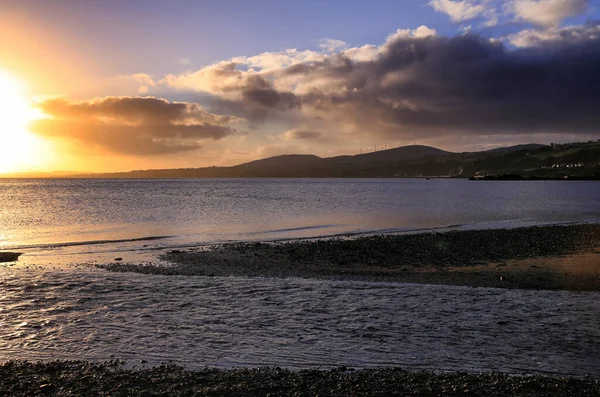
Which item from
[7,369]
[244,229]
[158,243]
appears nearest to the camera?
[7,369]

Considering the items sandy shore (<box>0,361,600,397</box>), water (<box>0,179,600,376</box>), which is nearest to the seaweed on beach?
water (<box>0,179,600,376</box>)

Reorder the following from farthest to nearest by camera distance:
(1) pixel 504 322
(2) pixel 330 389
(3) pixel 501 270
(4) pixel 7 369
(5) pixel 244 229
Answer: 1. (5) pixel 244 229
2. (3) pixel 501 270
3. (1) pixel 504 322
4. (4) pixel 7 369
5. (2) pixel 330 389

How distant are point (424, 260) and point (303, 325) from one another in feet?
51.4

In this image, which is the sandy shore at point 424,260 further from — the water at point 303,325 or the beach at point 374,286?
the water at point 303,325

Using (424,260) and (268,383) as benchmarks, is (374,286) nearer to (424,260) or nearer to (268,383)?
(424,260)

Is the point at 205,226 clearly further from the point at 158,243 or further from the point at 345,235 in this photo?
the point at 345,235

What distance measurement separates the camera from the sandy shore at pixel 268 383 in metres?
9.69

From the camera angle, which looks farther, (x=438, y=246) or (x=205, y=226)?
(x=205, y=226)

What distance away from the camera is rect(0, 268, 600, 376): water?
39.7 ft

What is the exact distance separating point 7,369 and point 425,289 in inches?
616

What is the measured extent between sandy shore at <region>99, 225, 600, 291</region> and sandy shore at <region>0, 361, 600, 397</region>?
11.8 m

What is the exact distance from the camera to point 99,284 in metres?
21.3

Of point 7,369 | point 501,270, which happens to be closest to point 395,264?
point 501,270

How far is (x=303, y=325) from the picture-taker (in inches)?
587
